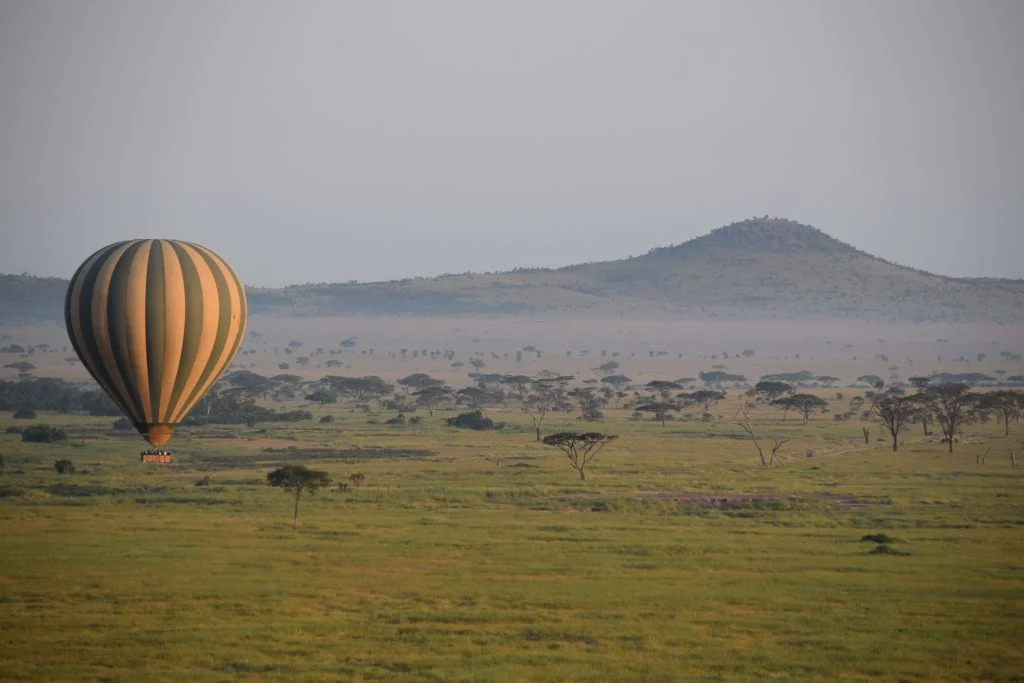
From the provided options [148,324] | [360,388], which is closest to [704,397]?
[360,388]

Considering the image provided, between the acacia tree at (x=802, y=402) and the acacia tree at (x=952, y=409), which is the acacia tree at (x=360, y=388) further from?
the acacia tree at (x=952, y=409)

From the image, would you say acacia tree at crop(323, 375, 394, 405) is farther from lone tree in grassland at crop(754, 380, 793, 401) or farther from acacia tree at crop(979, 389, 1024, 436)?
acacia tree at crop(979, 389, 1024, 436)

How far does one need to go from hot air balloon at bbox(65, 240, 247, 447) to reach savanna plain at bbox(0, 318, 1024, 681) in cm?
400

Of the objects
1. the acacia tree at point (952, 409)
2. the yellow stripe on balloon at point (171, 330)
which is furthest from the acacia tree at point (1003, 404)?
the yellow stripe on balloon at point (171, 330)

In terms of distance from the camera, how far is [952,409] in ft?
253

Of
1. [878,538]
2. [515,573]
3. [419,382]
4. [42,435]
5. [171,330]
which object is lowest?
[515,573]

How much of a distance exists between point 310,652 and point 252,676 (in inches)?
81.4

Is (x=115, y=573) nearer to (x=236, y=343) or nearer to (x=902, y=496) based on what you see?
(x=236, y=343)

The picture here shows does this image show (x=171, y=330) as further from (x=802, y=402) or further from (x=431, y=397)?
(x=431, y=397)

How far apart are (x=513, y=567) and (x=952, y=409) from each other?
4619 centimetres

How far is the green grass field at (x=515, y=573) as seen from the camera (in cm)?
2856

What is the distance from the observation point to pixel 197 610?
106 feet

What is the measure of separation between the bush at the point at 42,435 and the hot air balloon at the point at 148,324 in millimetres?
33197

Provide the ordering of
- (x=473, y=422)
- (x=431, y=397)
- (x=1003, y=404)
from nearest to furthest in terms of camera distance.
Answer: (x=1003, y=404) → (x=473, y=422) → (x=431, y=397)
